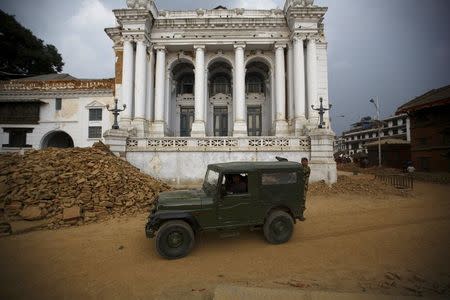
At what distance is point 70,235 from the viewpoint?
6.18 metres

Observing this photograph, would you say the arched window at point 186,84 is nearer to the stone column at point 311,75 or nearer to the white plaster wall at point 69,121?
the white plaster wall at point 69,121

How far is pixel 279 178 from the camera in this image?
17.6 ft

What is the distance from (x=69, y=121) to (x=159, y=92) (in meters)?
11.1

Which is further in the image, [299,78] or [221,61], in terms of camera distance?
[221,61]

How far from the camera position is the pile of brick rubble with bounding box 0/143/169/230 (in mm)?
7086

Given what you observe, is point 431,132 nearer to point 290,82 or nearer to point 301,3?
point 290,82

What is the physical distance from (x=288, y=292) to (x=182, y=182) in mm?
10475

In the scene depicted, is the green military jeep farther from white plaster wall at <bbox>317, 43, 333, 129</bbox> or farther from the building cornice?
the building cornice

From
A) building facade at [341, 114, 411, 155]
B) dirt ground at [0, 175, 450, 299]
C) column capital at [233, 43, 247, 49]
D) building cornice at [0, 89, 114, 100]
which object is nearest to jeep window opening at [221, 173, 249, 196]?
dirt ground at [0, 175, 450, 299]

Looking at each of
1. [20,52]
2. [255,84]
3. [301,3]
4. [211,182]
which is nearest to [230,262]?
[211,182]

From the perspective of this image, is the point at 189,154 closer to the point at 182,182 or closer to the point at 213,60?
the point at 182,182

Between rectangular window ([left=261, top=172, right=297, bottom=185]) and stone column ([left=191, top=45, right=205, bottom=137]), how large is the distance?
1285 cm

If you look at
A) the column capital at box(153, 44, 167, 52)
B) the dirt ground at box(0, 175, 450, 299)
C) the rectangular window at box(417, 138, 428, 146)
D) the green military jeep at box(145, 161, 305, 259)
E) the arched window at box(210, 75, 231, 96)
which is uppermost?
the column capital at box(153, 44, 167, 52)

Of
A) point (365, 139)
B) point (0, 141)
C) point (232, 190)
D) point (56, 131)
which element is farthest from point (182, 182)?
point (365, 139)
